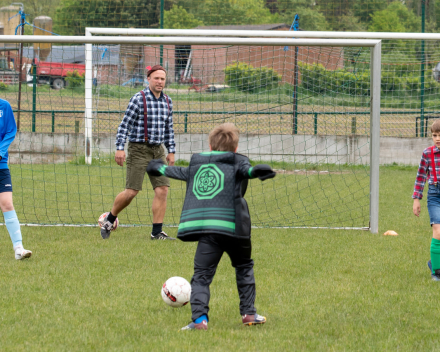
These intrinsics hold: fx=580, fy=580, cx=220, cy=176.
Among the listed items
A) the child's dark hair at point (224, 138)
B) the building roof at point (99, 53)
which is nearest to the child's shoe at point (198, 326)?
the child's dark hair at point (224, 138)

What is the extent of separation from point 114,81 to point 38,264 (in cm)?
799

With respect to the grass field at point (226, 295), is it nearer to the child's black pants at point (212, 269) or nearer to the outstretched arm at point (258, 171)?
the child's black pants at point (212, 269)

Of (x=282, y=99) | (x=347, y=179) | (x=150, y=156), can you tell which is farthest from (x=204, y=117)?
(x=150, y=156)

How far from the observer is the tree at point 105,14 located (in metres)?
17.6

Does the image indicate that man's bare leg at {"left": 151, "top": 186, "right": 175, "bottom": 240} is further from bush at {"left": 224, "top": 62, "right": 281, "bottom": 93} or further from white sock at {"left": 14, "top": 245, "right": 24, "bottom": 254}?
bush at {"left": 224, "top": 62, "right": 281, "bottom": 93}

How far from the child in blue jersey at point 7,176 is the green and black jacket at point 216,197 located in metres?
2.69

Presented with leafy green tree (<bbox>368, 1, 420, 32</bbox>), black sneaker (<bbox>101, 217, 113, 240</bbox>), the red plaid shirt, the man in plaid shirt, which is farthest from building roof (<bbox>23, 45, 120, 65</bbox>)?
leafy green tree (<bbox>368, 1, 420, 32</bbox>)

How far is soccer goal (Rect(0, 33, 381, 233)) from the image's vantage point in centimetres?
933

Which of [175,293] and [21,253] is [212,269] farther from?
[21,253]

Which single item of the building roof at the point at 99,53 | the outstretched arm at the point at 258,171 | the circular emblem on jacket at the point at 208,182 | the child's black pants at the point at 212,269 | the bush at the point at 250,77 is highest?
the building roof at the point at 99,53

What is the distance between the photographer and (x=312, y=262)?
6031 mm

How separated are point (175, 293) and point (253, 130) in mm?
10775

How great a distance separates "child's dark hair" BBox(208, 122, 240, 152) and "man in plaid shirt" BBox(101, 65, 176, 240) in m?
3.21

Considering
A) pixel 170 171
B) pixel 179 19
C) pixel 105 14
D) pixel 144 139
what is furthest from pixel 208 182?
pixel 105 14
